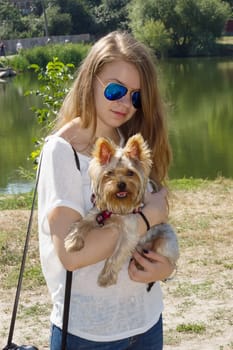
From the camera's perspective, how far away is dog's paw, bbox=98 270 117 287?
2.04 meters

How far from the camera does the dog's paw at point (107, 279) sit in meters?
2.04

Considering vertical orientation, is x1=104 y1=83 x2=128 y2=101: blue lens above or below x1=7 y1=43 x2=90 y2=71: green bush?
above

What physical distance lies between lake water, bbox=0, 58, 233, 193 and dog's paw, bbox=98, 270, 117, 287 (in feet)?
8.77

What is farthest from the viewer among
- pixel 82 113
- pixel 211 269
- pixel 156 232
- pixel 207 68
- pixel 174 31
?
pixel 174 31

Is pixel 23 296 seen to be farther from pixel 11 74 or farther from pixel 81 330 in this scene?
pixel 11 74

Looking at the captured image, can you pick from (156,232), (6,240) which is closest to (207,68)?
(6,240)

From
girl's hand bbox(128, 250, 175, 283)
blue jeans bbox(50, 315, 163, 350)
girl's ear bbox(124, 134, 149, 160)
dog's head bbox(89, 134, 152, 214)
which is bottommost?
blue jeans bbox(50, 315, 163, 350)

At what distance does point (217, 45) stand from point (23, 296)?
154 ft

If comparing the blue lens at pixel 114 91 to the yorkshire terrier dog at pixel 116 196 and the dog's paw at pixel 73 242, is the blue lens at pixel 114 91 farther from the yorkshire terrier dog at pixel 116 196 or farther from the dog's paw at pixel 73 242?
the dog's paw at pixel 73 242

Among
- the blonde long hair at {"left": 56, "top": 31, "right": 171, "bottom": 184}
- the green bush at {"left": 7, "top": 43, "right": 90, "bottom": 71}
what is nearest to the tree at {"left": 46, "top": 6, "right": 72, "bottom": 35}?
the green bush at {"left": 7, "top": 43, "right": 90, "bottom": 71}

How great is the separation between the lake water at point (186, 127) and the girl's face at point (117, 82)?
240 cm

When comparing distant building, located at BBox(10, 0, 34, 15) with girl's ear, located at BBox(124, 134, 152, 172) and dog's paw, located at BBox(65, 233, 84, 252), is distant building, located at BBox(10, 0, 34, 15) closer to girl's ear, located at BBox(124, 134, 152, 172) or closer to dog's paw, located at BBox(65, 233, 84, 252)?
girl's ear, located at BBox(124, 134, 152, 172)

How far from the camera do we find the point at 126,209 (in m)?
2.13

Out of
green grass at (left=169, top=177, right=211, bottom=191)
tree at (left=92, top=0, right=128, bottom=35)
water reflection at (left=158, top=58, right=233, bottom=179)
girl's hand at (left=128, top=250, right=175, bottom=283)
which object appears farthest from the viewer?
tree at (left=92, top=0, right=128, bottom=35)
